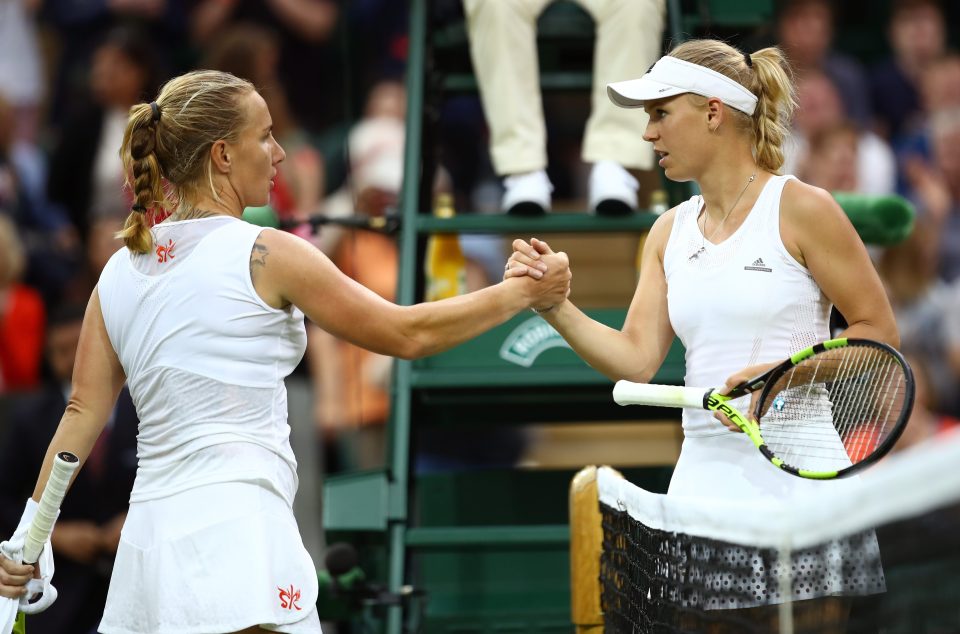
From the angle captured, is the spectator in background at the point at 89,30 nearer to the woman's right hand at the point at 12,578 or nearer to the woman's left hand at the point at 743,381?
the woman's right hand at the point at 12,578

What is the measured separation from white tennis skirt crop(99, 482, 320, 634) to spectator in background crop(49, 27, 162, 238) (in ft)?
17.1

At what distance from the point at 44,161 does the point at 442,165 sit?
222 centimetres

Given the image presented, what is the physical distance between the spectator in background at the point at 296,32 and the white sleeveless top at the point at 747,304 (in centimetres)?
568

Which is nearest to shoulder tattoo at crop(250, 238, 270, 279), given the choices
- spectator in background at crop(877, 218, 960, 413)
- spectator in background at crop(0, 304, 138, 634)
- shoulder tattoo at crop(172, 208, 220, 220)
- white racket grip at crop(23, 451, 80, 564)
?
shoulder tattoo at crop(172, 208, 220, 220)

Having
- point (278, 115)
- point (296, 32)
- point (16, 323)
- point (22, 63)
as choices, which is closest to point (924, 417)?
point (278, 115)

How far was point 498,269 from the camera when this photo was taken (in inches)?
301

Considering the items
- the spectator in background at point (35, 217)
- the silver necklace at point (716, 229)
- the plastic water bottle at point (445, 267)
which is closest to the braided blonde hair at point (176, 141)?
the silver necklace at point (716, 229)

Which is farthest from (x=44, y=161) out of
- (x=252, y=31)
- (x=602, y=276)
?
(x=602, y=276)

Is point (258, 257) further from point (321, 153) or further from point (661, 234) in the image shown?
point (321, 153)

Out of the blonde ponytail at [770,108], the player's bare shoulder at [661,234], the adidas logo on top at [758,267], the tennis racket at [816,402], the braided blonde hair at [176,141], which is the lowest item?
the tennis racket at [816,402]

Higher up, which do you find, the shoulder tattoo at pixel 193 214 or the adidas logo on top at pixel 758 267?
the shoulder tattoo at pixel 193 214

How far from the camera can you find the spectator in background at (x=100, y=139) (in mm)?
7961

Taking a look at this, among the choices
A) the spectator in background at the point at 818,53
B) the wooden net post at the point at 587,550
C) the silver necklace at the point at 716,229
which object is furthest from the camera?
the spectator in background at the point at 818,53

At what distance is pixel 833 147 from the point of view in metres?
7.91
